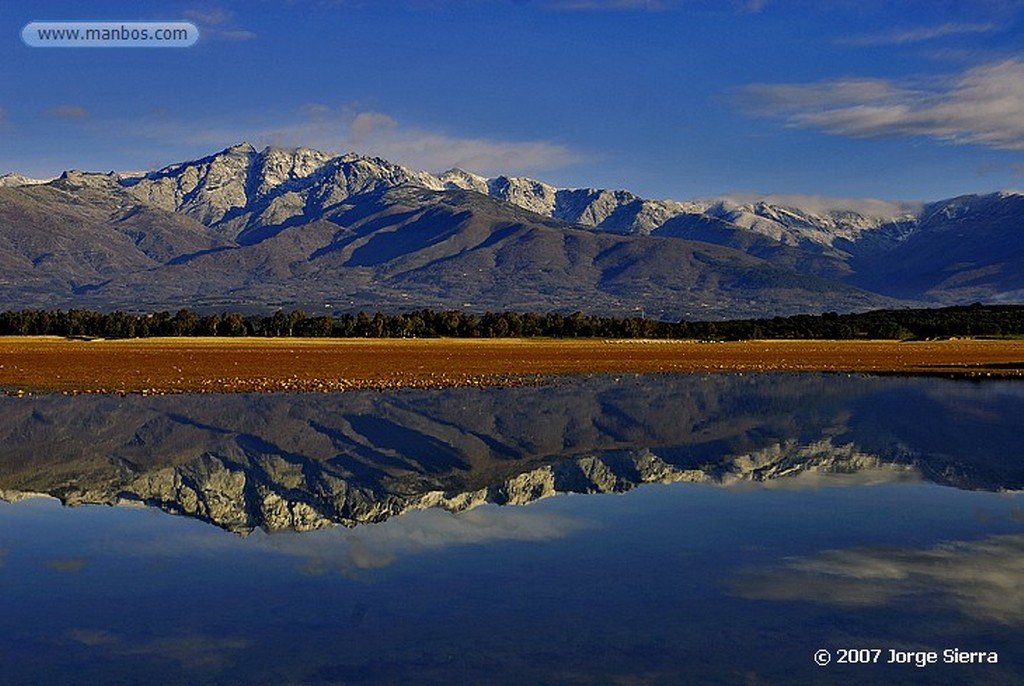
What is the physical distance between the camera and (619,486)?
1142 inches

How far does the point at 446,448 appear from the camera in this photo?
36.2 metres

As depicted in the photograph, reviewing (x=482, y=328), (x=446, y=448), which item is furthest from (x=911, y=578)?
(x=482, y=328)

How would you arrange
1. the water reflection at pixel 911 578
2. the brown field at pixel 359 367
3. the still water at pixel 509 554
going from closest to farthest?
the still water at pixel 509 554
the water reflection at pixel 911 578
the brown field at pixel 359 367

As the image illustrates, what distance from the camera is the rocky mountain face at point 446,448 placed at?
27.8m

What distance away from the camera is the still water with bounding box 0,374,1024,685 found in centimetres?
1441

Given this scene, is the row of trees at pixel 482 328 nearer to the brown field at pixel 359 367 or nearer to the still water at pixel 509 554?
the brown field at pixel 359 367

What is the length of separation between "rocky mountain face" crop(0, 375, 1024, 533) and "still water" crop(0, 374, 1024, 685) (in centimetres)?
22

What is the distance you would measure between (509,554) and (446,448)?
15.8 meters

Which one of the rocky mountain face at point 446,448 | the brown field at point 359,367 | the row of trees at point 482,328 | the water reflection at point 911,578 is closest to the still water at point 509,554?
the water reflection at point 911,578

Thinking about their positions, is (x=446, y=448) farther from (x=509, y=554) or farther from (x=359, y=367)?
(x=359, y=367)

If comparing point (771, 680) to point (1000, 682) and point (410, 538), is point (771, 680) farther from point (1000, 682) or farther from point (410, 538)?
point (410, 538)

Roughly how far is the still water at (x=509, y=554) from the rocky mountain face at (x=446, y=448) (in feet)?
0.71

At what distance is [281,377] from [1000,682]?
215ft

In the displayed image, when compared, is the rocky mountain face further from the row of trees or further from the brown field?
the row of trees
